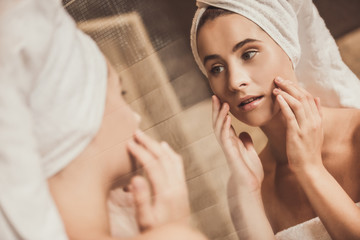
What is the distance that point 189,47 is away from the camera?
689mm

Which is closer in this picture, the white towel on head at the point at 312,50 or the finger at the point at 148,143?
the finger at the point at 148,143

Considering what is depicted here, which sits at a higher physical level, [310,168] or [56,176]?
[56,176]

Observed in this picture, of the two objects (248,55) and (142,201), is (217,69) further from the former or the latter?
(142,201)

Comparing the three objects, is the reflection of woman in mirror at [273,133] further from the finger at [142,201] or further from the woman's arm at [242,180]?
the finger at [142,201]

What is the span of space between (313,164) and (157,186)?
341mm

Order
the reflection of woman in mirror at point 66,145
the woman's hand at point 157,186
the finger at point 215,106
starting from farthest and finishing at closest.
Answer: the finger at point 215,106 < the woman's hand at point 157,186 < the reflection of woman in mirror at point 66,145

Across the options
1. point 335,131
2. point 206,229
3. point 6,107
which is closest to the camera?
point 6,107

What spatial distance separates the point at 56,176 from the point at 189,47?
15.1 inches

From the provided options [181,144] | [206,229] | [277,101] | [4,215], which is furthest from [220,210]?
[4,215]

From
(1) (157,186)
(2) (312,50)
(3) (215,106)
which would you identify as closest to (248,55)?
(3) (215,106)

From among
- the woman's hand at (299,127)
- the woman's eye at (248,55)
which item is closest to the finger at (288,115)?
the woman's hand at (299,127)

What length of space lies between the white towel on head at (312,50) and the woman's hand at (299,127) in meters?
0.11

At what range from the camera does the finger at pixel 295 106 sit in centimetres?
66

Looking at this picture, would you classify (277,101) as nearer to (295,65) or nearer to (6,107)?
(295,65)
